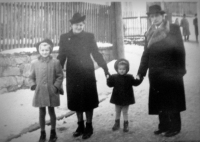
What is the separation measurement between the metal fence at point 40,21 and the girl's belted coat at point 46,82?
1.77 feet

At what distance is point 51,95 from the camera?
2.49 meters

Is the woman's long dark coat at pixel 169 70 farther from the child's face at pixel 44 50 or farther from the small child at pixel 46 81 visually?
the child's face at pixel 44 50

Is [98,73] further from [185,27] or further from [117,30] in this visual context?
[185,27]

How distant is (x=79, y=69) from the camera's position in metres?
2.64

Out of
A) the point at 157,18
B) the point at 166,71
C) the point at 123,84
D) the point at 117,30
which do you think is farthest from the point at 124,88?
the point at 117,30

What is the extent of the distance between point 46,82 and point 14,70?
894 mm

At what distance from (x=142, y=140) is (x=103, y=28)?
1810 mm

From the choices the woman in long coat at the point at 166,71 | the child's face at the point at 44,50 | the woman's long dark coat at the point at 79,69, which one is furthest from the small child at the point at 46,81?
the woman in long coat at the point at 166,71

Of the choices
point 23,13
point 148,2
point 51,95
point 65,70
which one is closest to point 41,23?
point 23,13

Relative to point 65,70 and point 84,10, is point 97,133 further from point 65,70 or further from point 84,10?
point 84,10

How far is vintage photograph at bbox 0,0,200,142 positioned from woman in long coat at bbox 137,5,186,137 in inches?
0.5

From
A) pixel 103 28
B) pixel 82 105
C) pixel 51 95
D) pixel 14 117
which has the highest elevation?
pixel 103 28

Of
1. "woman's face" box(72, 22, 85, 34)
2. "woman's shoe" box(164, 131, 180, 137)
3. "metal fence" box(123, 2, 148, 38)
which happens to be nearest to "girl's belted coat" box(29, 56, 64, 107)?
"woman's face" box(72, 22, 85, 34)

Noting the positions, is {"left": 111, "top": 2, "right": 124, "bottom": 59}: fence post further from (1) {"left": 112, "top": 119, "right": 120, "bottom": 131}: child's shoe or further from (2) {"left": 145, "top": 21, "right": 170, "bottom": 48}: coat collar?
(1) {"left": 112, "top": 119, "right": 120, "bottom": 131}: child's shoe
